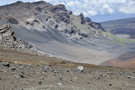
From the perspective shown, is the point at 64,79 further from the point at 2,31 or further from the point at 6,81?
the point at 2,31

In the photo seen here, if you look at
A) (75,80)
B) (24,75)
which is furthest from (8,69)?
(75,80)

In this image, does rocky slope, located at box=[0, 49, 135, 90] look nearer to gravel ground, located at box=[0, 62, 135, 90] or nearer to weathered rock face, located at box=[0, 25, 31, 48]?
gravel ground, located at box=[0, 62, 135, 90]

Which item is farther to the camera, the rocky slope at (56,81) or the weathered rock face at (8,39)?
the weathered rock face at (8,39)

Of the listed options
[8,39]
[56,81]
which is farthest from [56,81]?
[8,39]

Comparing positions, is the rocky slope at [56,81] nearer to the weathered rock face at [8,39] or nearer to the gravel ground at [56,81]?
the gravel ground at [56,81]

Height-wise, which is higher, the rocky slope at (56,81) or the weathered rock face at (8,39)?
the rocky slope at (56,81)

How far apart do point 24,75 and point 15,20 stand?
174916 millimetres

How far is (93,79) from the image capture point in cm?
1677

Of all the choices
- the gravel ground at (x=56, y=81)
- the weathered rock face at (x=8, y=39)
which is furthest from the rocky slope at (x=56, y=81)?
the weathered rock face at (x=8, y=39)

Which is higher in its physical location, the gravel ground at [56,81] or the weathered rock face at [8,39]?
the gravel ground at [56,81]

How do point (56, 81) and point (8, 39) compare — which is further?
point (8, 39)

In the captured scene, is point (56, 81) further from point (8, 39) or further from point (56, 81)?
point (8, 39)

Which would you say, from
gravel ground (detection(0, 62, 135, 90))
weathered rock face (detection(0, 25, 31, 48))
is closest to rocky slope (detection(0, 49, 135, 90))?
gravel ground (detection(0, 62, 135, 90))

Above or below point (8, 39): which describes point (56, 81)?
above
